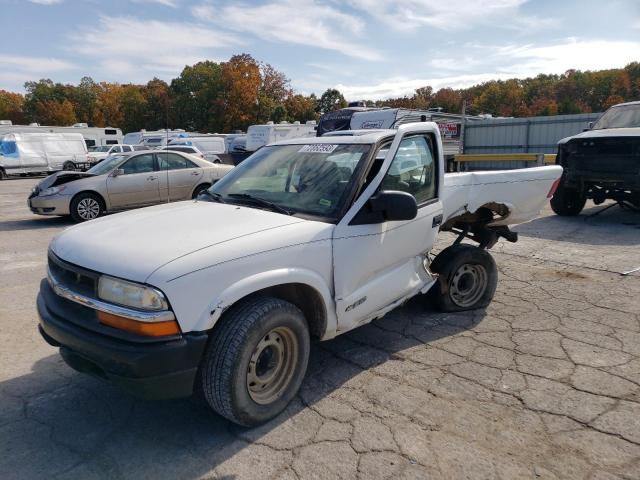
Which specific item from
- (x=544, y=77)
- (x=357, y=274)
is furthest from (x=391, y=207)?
(x=544, y=77)

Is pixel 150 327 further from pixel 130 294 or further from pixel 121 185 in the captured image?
pixel 121 185

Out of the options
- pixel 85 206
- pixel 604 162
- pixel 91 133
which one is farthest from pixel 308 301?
pixel 91 133

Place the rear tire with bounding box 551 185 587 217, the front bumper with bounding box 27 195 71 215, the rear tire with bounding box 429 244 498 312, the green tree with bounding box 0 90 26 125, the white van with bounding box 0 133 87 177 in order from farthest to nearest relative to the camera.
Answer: the green tree with bounding box 0 90 26 125 < the white van with bounding box 0 133 87 177 < the front bumper with bounding box 27 195 71 215 < the rear tire with bounding box 551 185 587 217 < the rear tire with bounding box 429 244 498 312

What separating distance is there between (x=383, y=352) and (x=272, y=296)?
1.35 meters

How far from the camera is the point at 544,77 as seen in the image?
263 feet

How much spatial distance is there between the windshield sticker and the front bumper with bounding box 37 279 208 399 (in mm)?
1825

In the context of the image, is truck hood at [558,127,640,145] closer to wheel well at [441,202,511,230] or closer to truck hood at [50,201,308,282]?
wheel well at [441,202,511,230]

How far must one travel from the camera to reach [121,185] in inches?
408

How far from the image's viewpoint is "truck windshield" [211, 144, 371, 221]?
3.25m

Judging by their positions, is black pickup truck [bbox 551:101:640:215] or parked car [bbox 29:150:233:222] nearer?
black pickup truck [bbox 551:101:640:215]

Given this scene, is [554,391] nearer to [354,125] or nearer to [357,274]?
[357,274]

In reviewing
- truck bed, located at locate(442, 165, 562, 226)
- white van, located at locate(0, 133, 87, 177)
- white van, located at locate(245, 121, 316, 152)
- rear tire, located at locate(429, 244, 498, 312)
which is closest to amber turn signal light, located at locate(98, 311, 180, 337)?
truck bed, located at locate(442, 165, 562, 226)

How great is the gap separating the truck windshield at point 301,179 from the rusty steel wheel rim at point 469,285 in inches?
74.1

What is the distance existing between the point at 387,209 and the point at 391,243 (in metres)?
0.45
